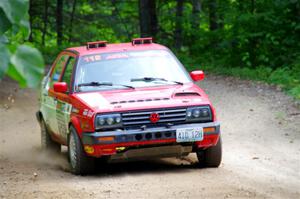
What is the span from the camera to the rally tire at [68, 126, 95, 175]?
353 inches

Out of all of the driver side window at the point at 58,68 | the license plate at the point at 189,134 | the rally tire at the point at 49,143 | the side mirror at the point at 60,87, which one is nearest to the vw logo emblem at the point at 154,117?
the license plate at the point at 189,134

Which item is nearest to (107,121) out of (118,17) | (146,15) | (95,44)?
(95,44)

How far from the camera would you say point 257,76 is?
19.1 meters

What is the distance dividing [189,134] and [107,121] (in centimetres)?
96

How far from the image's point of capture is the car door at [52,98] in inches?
416

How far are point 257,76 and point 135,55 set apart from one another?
9561 mm

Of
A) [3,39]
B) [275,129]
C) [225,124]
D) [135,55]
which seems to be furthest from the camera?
[225,124]

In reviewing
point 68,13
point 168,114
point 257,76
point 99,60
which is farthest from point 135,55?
point 68,13

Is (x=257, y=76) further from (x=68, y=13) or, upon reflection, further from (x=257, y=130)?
(x=68, y=13)

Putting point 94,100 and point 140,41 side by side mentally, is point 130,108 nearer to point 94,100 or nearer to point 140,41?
point 94,100

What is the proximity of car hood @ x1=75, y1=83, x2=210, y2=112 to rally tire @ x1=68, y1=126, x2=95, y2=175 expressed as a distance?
461 mm

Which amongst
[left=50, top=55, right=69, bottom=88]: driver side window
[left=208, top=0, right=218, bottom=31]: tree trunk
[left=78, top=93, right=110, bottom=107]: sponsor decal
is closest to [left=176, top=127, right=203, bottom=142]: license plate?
[left=78, top=93, right=110, bottom=107]: sponsor decal

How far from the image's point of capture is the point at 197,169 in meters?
9.26

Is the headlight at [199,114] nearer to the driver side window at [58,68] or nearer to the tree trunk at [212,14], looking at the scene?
the driver side window at [58,68]
